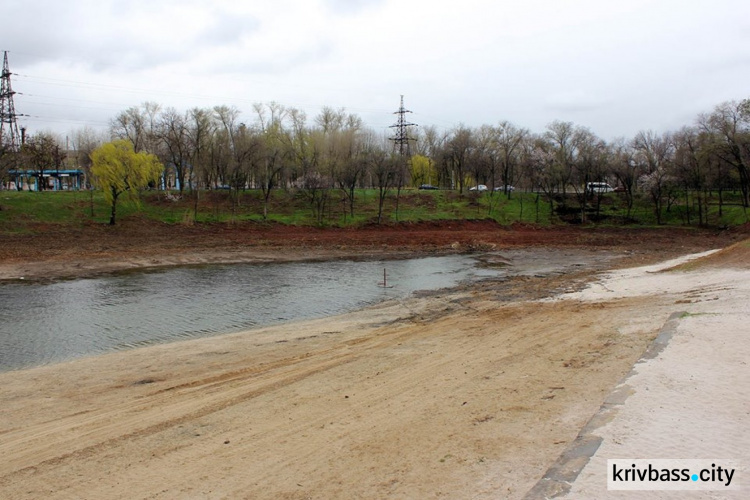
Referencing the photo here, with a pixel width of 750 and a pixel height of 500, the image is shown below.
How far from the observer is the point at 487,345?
14.3 metres

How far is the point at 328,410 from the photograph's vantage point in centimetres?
968

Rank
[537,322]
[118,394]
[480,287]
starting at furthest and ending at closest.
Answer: [480,287] < [537,322] < [118,394]

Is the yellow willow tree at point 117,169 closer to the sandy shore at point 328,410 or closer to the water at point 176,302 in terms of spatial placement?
the water at point 176,302

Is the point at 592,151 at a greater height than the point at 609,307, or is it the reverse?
the point at 592,151

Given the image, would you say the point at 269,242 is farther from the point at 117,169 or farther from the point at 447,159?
the point at 447,159

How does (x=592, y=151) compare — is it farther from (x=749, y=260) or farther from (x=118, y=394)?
(x=118, y=394)

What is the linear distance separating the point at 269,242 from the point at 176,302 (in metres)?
25.7

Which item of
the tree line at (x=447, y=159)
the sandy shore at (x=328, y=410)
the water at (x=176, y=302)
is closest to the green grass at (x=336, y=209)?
the tree line at (x=447, y=159)

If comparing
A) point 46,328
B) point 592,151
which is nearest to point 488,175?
point 592,151

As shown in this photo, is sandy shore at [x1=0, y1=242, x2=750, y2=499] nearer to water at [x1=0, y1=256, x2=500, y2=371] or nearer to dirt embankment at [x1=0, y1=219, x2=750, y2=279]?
water at [x1=0, y1=256, x2=500, y2=371]

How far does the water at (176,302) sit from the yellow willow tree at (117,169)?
22.4 m

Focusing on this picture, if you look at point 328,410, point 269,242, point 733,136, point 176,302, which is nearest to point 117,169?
point 269,242

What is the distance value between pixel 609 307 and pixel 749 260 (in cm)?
1025

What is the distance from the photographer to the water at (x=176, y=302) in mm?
18344
